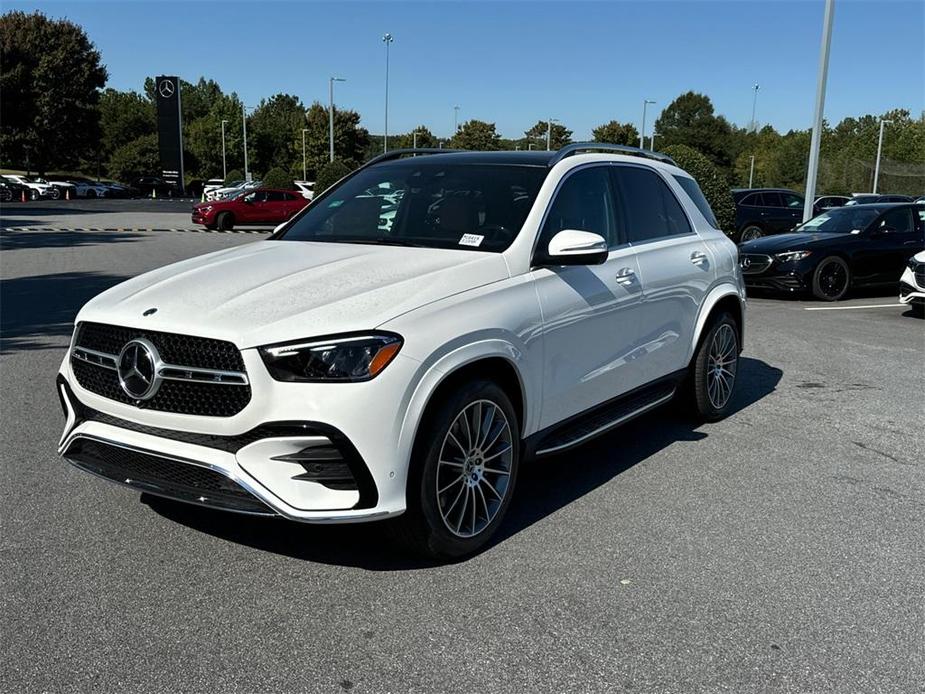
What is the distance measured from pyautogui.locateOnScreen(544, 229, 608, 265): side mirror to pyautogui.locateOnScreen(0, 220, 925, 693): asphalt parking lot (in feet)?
4.31

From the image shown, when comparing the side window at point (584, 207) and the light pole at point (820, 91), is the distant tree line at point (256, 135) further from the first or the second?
the side window at point (584, 207)

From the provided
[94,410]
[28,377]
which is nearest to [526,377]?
[94,410]

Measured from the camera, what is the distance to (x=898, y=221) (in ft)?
47.1

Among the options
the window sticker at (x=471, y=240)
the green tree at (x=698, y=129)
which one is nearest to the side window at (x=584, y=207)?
the window sticker at (x=471, y=240)

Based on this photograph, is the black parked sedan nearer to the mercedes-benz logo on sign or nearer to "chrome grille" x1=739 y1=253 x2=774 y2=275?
"chrome grille" x1=739 y1=253 x2=774 y2=275

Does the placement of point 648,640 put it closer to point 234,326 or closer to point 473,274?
point 473,274

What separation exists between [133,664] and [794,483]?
3.71 metres

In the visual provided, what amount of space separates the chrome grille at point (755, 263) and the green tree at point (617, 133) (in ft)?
269

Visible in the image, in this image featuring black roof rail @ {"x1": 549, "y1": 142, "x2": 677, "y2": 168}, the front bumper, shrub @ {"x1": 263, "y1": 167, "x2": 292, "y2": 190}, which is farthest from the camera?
shrub @ {"x1": 263, "y1": 167, "x2": 292, "y2": 190}

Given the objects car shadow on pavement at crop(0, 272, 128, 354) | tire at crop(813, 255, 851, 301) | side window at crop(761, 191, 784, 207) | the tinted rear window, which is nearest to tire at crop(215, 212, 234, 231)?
car shadow on pavement at crop(0, 272, 128, 354)

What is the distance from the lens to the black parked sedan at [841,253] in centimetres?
1352

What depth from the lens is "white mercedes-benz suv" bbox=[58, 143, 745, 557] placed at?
11.0 feet

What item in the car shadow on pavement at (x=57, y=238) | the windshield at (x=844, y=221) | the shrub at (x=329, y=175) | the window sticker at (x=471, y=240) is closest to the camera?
the window sticker at (x=471, y=240)

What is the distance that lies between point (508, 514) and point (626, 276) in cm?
154
